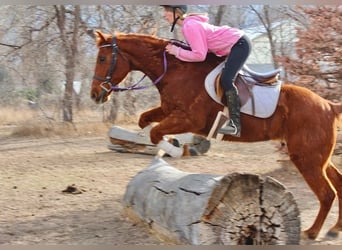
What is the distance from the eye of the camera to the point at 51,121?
17.2 meters

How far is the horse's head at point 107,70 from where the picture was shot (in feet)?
18.5

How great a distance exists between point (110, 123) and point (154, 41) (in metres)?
12.3

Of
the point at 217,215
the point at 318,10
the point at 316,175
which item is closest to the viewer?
the point at 217,215

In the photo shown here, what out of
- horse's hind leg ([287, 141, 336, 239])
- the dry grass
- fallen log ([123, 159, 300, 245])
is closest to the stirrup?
fallen log ([123, 159, 300, 245])

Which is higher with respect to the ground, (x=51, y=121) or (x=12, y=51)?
(x=12, y=51)

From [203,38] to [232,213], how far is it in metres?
1.84

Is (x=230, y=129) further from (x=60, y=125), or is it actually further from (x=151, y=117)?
(x=60, y=125)

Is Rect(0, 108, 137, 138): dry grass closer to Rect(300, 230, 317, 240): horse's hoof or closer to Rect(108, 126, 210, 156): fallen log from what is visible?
Rect(108, 126, 210, 156): fallen log

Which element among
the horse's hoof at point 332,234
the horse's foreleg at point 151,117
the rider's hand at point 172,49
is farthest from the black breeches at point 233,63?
the horse's hoof at point 332,234

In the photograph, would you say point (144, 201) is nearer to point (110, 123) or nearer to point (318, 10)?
point (318, 10)

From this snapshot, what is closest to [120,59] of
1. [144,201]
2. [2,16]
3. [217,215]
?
[144,201]

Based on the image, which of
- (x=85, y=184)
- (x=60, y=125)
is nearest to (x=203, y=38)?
(x=85, y=184)

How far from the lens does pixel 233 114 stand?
5.44 metres

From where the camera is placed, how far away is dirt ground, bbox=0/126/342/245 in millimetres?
5672
